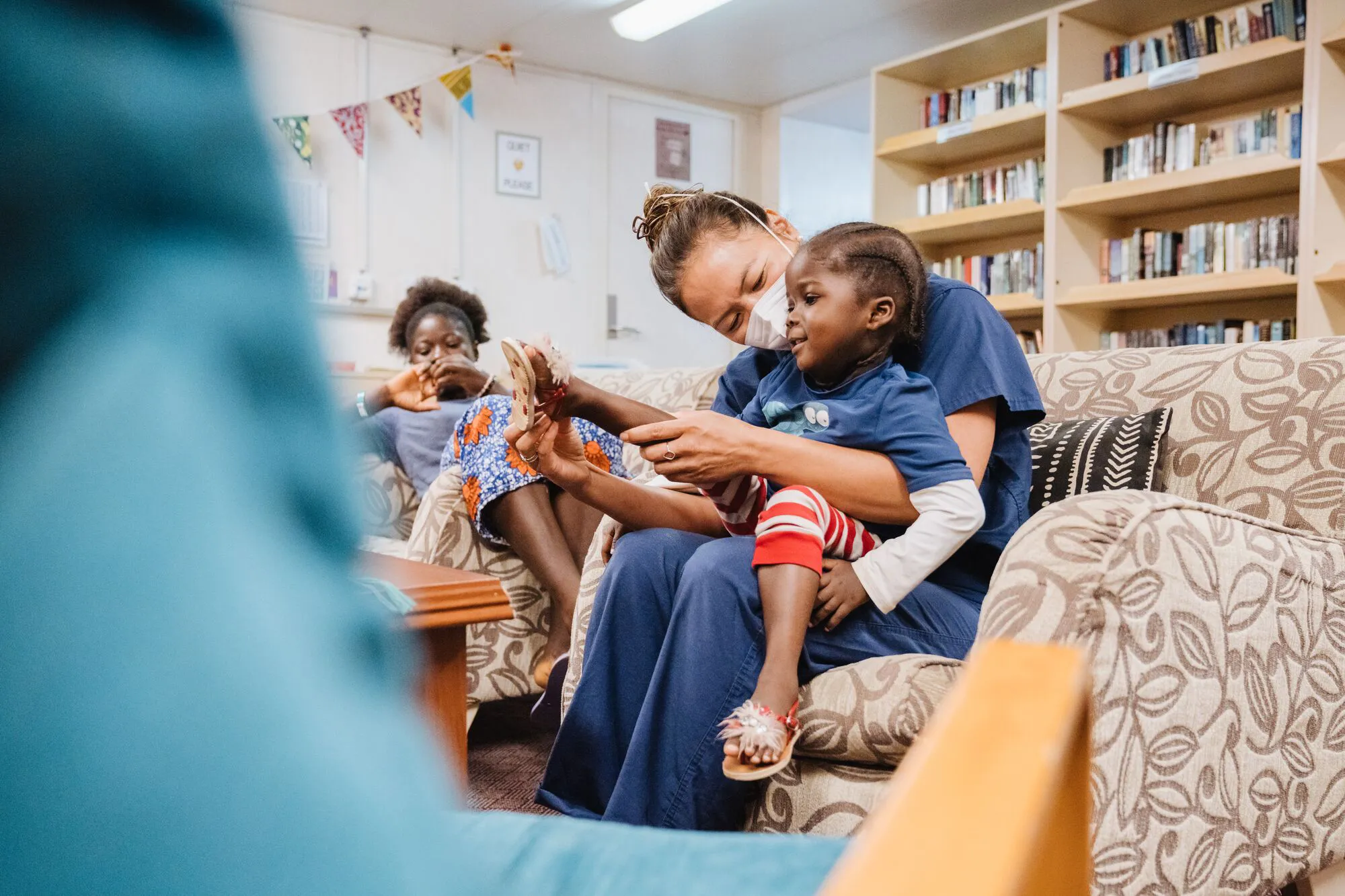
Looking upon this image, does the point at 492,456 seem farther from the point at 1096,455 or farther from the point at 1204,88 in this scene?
the point at 1204,88

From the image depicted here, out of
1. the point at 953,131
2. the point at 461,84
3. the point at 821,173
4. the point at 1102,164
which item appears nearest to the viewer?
the point at 1102,164

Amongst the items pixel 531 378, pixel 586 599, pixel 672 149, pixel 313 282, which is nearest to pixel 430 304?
pixel 586 599

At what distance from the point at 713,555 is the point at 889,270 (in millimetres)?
445

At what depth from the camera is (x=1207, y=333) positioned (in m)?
3.80

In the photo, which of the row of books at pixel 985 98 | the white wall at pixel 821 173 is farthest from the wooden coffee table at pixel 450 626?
the white wall at pixel 821 173

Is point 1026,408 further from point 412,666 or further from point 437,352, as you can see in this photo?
point 437,352

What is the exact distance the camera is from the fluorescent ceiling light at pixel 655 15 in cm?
443

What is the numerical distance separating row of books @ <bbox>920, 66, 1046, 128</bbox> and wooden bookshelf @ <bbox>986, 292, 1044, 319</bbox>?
29.7 inches

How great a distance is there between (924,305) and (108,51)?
1.21 meters

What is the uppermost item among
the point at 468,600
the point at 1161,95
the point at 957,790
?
the point at 1161,95

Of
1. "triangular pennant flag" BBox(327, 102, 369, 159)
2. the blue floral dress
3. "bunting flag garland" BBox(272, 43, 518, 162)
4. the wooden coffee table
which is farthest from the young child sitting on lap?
"triangular pennant flag" BBox(327, 102, 369, 159)

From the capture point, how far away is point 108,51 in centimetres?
20

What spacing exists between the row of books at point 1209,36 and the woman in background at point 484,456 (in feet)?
9.27

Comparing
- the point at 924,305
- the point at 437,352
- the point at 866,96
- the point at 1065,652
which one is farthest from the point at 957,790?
the point at 866,96
